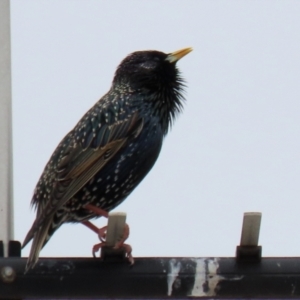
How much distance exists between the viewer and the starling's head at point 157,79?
4898mm

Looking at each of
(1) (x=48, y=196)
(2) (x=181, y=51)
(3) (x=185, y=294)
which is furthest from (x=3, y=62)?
Answer: (3) (x=185, y=294)

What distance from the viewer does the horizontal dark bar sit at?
347 cm

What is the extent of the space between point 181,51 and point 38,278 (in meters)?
1.93

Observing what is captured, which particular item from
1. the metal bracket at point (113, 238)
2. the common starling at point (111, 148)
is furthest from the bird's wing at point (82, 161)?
the metal bracket at point (113, 238)

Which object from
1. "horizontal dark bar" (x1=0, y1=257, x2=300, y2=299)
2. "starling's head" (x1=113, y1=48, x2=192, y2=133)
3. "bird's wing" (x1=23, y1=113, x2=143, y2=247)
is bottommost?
"horizontal dark bar" (x1=0, y1=257, x2=300, y2=299)

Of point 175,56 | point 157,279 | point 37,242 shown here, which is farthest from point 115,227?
point 175,56

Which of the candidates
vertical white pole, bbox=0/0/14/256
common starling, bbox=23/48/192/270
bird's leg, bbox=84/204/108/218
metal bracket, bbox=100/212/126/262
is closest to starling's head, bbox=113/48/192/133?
common starling, bbox=23/48/192/270

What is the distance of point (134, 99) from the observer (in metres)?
4.88

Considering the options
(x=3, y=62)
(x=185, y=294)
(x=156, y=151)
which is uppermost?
(x=3, y=62)

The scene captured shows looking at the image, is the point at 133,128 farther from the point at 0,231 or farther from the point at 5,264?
the point at 5,264

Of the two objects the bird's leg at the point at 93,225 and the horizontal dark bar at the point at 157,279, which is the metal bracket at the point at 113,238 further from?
the bird's leg at the point at 93,225

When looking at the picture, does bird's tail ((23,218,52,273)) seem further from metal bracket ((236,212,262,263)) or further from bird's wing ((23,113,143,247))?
metal bracket ((236,212,262,263))

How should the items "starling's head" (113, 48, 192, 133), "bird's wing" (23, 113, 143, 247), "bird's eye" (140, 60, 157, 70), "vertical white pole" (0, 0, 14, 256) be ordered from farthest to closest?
"bird's eye" (140, 60, 157, 70) < "starling's head" (113, 48, 192, 133) < "bird's wing" (23, 113, 143, 247) < "vertical white pole" (0, 0, 14, 256)

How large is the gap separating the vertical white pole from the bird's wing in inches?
7.2
